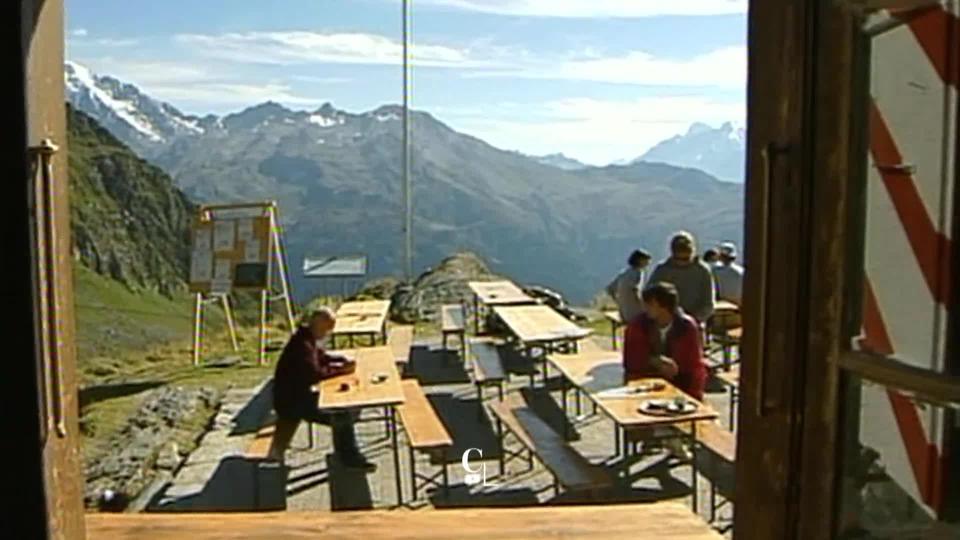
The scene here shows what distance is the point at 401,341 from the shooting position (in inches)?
345

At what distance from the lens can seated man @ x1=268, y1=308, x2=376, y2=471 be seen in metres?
5.71

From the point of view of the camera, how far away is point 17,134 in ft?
Result: 4.96

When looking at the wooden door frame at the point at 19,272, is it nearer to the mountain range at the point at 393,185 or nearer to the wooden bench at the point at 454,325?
the wooden bench at the point at 454,325

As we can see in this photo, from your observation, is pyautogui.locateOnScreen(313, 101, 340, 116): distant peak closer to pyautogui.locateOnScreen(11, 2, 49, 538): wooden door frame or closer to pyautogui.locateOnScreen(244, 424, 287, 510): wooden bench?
pyautogui.locateOnScreen(244, 424, 287, 510): wooden bench

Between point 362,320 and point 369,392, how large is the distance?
3019 millimetres

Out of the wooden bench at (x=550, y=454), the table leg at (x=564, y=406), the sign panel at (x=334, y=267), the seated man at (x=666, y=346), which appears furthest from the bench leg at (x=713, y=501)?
the sign panel at (x=334, y=267)

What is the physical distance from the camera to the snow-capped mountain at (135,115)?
9375 mm

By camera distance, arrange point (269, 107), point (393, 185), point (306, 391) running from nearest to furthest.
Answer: point (306, 391)
point (393, 185)
point (269, 107)

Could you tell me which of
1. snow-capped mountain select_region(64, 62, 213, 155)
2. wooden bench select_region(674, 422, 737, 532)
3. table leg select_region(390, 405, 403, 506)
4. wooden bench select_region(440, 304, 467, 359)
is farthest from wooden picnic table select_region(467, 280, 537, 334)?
wooden bench select_region(674, 422, 737, 532)

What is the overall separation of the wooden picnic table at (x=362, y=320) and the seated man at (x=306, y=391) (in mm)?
1828

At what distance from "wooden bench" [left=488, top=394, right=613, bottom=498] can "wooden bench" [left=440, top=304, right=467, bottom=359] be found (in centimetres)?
247

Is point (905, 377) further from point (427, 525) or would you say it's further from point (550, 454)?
point (550, 454)

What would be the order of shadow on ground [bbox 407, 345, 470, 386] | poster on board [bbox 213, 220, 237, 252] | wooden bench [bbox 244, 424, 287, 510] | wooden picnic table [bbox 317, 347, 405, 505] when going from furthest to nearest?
poster on board [bbox 213, 220, 237, 252] → shadow on ground [bbox 407, 345, 470, 386] → wooden picnic table [bbox 317, 347, 405, 505] → wooden bench [bbox 244, 424, 287, 510]

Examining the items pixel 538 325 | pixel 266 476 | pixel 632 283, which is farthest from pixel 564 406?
pixel 266 476
